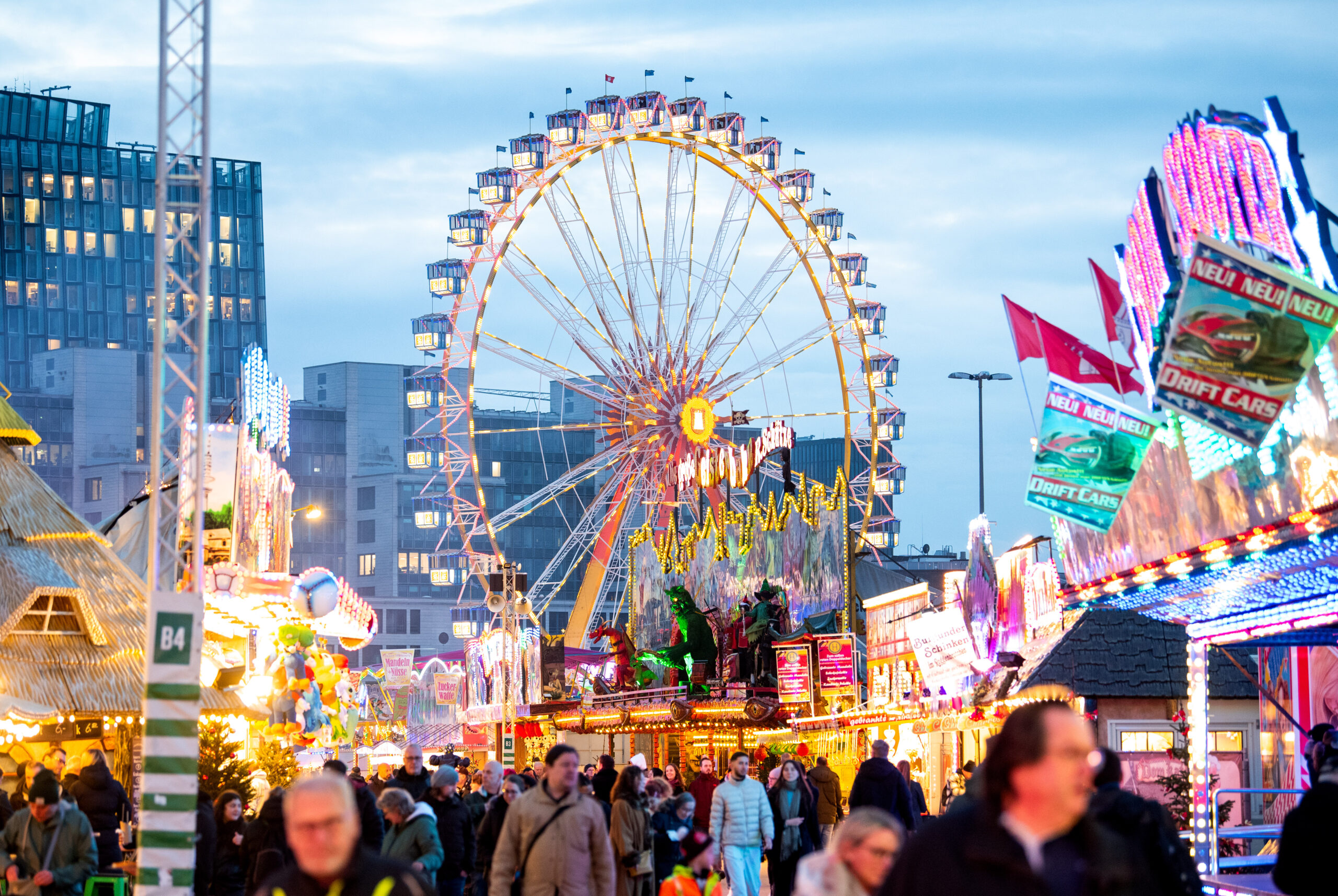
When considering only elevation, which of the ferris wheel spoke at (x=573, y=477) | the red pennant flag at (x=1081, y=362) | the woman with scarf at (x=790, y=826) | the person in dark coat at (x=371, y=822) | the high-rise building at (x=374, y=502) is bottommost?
the woman with scarf at (x=790, y=826)

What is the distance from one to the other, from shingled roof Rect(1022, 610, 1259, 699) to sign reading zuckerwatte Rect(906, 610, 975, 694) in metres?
2.68

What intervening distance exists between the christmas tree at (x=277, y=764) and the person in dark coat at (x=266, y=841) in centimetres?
1085

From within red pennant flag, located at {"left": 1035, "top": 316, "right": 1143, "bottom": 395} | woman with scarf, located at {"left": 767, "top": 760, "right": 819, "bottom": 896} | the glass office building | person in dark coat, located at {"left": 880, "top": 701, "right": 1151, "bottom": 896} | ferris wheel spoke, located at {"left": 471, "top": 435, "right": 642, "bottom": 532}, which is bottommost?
woman with scarf, located at {"left": 767, "top": 760, "right": 819, "bottom": 896}

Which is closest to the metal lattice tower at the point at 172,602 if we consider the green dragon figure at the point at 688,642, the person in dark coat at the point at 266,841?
the person in dark coat at the point at 266,841

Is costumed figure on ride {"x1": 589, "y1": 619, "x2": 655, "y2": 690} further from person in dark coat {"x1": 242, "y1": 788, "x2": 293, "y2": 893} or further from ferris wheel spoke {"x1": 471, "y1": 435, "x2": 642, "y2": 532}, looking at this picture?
person in dark coat {"x1": 242, "y1": 788, "x2": 293, "y2": 893}

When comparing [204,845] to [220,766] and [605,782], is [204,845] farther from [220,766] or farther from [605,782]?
[220,766]

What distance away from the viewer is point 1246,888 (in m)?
11.6

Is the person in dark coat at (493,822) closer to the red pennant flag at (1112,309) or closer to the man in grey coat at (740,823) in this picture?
the man in grey coat at (740,823)

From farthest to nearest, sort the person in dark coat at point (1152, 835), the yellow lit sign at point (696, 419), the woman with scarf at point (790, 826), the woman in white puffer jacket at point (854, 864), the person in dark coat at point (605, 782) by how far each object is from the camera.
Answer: the yellow lit sign at point (696, 419) → the person in dark coat at point (605, 782) → the woman with scarf at point (790, 826) → the woman in white puffer jacket at point (854, 864) → the person in dark coat at point (1152, 835)

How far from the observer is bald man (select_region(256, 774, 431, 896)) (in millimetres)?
4617

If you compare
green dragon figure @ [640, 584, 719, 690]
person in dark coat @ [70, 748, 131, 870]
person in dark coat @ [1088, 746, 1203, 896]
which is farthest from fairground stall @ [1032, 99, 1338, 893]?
green dragon figure @ [640, 584, 719, 690]

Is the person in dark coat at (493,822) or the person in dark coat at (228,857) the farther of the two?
the person in dark coat at (493,822)

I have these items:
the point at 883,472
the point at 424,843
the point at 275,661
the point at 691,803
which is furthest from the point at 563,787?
the point at 883,472

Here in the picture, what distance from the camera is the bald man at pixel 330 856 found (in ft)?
15.1
